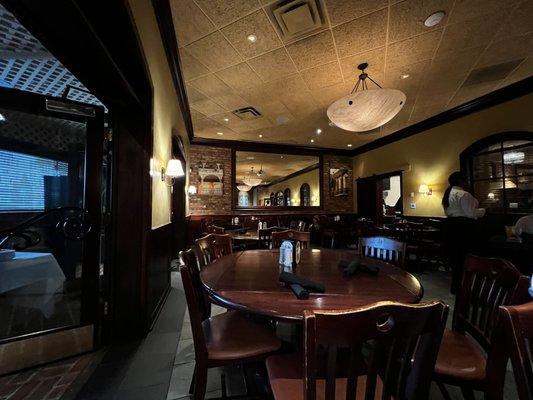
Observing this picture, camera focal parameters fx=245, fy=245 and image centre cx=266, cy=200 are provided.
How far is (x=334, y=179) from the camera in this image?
873cm

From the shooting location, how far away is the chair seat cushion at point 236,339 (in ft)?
4.30

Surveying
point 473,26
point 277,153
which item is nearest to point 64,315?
point 473,26

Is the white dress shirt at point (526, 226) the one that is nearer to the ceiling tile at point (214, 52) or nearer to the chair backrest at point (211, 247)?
the chair backrest at point (211, 247)

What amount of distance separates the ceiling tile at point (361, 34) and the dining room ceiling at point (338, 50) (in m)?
0.01

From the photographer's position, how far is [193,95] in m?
4.62

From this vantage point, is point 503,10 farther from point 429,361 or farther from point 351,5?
point 429,361

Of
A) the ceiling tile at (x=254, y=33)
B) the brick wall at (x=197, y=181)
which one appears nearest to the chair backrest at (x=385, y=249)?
the ceiling tile at (x=254, y=33)

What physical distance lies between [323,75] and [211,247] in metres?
3.26

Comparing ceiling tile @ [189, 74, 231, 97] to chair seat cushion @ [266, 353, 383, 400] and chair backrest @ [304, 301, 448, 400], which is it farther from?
chair backrest @ [304, 301, 448, 400]

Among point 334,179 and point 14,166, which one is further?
point 334,179

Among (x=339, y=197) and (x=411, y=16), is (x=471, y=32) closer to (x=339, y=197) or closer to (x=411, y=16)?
(x=411, y=16)

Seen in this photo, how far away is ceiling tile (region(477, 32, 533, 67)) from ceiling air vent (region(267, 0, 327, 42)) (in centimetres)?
251

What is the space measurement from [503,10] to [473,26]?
26cm

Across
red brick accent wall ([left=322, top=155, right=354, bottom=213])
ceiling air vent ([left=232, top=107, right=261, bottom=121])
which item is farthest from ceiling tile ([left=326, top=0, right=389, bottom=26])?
red brick accent wall ([left=322, top=155, right=354, bottom=213])
